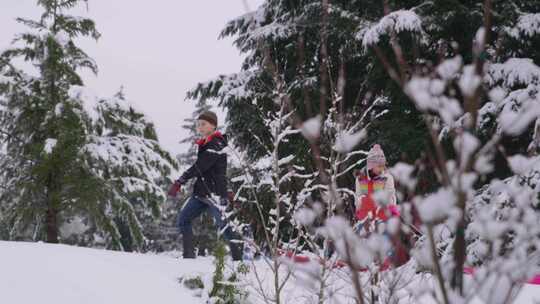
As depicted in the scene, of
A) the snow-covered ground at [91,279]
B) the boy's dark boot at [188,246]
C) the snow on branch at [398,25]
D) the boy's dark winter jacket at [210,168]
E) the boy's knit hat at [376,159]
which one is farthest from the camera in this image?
the snow on branch at [398,25]

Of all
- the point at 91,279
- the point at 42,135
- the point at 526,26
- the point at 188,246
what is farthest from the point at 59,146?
the point at 526,26

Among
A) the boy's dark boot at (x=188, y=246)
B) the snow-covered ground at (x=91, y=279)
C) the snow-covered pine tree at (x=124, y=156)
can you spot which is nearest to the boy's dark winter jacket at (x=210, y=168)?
the boy's dark boot at (x=188, y=246)

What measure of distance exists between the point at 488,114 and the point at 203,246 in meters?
17.7

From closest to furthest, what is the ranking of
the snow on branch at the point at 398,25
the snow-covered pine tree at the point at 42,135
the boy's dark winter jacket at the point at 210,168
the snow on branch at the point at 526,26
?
the boy's dark winter jacket at the point at 210,168 < the snow on branch at the point at 398,25 < the snow on branch at the point at 526,26 < the snow-covered pine tree at the point at 42,135

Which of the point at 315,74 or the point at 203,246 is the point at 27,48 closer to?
the point at 315,74

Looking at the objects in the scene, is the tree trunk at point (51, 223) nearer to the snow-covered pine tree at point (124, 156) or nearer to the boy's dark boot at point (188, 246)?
the snow-covered pine tree at point (124, 156)

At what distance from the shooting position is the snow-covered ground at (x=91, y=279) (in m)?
3.46

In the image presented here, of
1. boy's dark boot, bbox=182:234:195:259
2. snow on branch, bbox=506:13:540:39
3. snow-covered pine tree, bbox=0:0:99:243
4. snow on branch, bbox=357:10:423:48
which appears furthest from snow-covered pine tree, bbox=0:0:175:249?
snow on branch, bbox=506:13:540:39

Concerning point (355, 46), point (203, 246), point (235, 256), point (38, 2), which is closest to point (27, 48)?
point (38, 2)

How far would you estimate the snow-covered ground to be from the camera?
3.46 metres

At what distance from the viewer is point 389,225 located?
99 cm

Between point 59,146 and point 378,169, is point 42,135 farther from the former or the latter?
point 378,169

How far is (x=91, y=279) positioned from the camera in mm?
3857

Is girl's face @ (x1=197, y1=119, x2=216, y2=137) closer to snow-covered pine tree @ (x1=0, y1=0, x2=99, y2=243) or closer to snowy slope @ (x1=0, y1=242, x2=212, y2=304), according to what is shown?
snowy slope @ (x1=0, y1=242, x2=212, y2=304)
